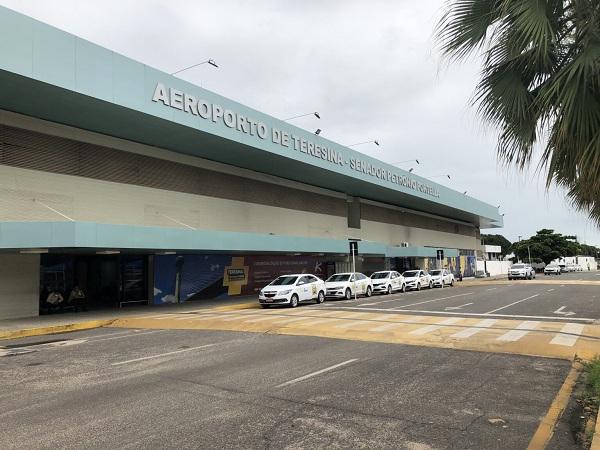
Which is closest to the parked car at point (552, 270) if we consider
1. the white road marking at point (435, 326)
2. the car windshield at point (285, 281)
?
the car windshield at point (285, 281)

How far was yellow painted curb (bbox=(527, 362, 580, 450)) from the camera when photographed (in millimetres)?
5215

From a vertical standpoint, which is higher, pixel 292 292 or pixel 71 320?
pixel 292 292

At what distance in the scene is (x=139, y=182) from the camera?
84.1 ft

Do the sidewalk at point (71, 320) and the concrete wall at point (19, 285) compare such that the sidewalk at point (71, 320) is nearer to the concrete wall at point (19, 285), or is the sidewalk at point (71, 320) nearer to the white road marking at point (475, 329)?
the concrete wall at point (19, 285)

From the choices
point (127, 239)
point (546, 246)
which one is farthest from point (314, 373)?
point (546, 246)

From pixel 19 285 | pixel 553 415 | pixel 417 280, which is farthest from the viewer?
pixel 417 280

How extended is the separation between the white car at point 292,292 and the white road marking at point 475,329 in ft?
33.8

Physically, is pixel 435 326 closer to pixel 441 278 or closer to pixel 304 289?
pixel 304 289

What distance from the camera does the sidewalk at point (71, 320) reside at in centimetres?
1616

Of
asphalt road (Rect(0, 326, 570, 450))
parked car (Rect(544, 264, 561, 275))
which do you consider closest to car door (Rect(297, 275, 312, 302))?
asphalt road (Rect(0, 326, 570, 450))

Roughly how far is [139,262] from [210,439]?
22.2m

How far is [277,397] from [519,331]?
818cm

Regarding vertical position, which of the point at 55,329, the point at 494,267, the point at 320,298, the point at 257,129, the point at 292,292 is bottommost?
the point at 55,329

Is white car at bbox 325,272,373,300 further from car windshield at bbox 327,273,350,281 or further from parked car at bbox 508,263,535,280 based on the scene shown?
parked car at bbox 508,263,535,280
